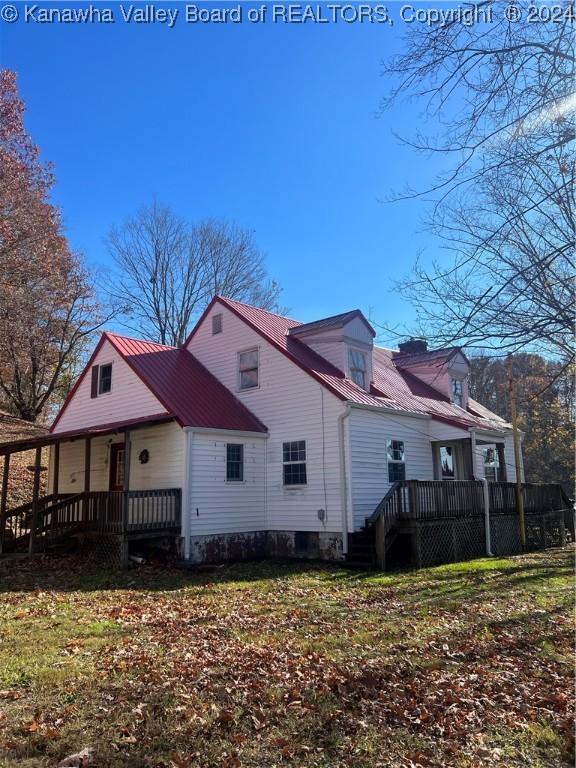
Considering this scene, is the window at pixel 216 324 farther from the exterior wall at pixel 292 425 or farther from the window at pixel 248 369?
the window at pixel 248 369

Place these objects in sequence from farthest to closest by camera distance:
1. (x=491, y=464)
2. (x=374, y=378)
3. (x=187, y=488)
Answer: (x=491, y=464) → (x=374, y=378) → (x=187, y=488)

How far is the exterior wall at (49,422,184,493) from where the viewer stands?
14.9 metres

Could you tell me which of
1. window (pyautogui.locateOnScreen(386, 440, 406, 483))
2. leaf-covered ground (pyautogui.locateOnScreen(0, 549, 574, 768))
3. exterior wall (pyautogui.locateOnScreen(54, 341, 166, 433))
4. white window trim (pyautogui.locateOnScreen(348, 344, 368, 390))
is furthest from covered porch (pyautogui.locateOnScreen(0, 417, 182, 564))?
window (pyautogui.locateOnScreen(386, 440, 406, 483))

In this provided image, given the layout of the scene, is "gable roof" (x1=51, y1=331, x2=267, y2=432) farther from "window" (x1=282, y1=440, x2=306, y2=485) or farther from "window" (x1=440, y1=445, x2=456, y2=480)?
"window" (x1=440, y1=445, x2=456, y2=480)

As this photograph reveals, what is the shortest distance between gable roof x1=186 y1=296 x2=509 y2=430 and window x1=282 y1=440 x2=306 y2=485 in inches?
79.5

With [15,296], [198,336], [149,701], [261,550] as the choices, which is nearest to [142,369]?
[198,336]

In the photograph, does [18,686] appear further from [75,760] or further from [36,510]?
[36,510]

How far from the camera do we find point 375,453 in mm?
15781

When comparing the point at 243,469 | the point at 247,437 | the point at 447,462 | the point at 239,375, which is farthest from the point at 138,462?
the point at 447,462

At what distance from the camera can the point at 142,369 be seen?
16578 millimetres

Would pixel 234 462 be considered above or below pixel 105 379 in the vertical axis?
below

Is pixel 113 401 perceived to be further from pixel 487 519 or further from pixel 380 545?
pixel 487 519

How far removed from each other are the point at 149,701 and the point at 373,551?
9.81 m

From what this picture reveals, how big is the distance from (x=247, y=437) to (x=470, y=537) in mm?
6785
